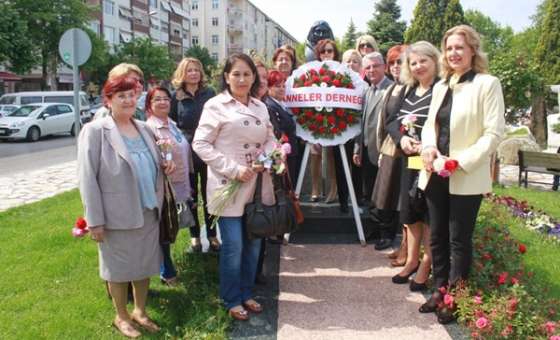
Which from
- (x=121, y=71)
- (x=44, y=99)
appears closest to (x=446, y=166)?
(x=121, y=71)

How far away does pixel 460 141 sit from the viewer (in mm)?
3396

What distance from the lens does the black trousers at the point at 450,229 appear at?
345 cm

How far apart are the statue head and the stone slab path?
11.2 ft

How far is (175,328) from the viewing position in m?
3.61

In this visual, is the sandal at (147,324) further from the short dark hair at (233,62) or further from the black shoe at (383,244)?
the black shoe at (383,244)

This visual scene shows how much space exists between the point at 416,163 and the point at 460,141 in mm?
459

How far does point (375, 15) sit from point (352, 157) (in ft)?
103

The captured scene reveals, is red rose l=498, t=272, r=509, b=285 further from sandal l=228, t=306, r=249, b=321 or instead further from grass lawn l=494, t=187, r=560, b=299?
sandal l=228, t=306, r=249, b=321

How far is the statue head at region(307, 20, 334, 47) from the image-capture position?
722cm

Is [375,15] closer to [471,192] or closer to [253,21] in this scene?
[471,192]

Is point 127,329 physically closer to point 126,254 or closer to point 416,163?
point 126,254

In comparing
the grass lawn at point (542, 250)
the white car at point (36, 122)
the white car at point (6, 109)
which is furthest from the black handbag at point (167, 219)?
the white car at point (6, 109)

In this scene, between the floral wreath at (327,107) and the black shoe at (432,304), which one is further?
the floral wreath at (327,107)

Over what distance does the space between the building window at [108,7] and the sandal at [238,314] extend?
4473cm
